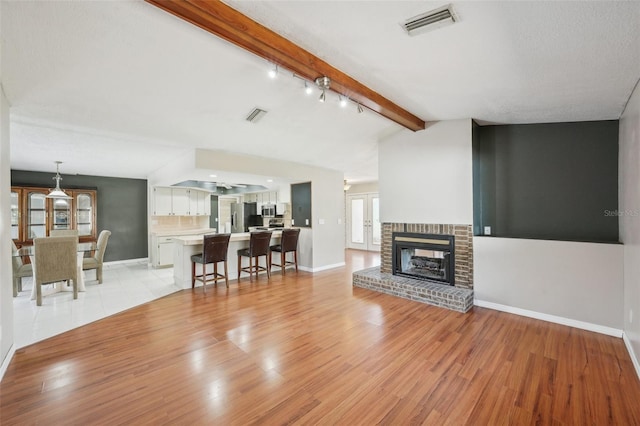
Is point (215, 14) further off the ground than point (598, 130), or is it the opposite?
point (215, 14)

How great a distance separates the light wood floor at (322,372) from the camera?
1875 millimetres

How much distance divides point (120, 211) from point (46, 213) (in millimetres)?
1448

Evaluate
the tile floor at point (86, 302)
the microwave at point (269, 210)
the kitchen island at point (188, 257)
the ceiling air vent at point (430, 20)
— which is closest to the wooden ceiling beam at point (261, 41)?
the ceiling air vent at point (430, 20)

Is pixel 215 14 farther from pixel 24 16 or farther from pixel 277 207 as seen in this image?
pixel 277 207

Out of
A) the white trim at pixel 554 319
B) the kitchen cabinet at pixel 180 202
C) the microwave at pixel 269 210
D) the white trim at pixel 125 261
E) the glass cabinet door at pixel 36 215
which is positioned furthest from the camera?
the microwave at pixel 269 210

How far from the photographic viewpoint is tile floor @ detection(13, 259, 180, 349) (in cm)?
326

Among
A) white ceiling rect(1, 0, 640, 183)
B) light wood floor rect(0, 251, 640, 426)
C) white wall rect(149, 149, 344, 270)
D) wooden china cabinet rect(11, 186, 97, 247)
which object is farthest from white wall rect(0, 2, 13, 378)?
wooden china cabinet rect(11, 186, 97, 247)

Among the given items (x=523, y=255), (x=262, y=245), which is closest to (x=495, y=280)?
(x=523, y=255)

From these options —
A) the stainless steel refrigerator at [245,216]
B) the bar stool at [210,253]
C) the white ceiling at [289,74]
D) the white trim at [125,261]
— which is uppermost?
the white ceiling at [289,74]

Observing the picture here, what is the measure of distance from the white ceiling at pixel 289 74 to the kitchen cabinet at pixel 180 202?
2.97m

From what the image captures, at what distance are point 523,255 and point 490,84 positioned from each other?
224 centimetres

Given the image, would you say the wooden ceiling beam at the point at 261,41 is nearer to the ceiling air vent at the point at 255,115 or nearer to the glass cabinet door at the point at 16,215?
the ceiling air vent at the point at 255,115

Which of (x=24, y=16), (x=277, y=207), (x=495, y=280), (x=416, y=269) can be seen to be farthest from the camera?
(x=277, y=207)

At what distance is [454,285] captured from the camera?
165 inches
